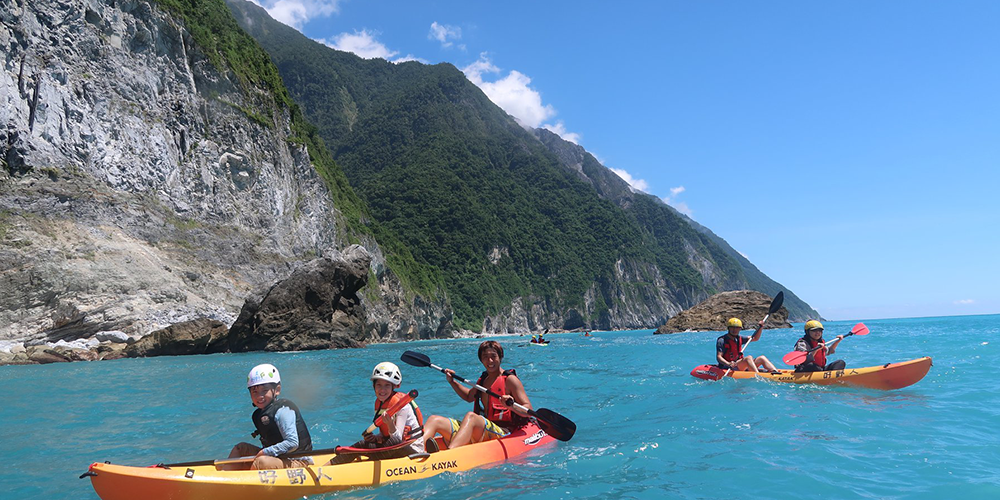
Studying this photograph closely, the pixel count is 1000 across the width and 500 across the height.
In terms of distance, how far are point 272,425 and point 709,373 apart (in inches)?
427

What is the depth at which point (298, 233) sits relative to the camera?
46.7m

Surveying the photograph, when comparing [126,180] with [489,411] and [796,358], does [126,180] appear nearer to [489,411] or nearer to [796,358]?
[489,411]

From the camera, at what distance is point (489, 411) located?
7879 mm

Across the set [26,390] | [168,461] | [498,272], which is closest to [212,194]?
[26,390]

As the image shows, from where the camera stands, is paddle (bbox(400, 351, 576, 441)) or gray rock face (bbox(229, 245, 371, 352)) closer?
paddle (bbox(400, 351, 576, 441))

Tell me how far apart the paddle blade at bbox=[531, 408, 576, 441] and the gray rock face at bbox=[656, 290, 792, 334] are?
177 ft

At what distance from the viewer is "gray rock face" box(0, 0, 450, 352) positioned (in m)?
28.5

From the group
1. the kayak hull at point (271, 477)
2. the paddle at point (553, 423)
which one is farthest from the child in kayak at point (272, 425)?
the paddle at point (553, 423)

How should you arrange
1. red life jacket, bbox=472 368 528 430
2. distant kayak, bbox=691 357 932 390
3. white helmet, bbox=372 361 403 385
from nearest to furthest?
white helmet, bbox=372 361 403 385
red life jacket, bbox=472 368 528 430
distant kayak, bbox=691 357 932 390

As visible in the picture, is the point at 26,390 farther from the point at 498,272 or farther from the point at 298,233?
the point at 498,272

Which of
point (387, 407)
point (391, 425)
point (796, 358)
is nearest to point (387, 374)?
point (387, 407)

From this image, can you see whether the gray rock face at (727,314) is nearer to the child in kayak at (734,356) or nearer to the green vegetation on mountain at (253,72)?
the green vegetation on mountain at (253,72)

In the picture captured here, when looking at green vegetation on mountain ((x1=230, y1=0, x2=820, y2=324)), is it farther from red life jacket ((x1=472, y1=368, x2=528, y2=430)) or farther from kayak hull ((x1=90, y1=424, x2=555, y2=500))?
kayak hull ((x1=90, y1=424, x2=555, y2=500))

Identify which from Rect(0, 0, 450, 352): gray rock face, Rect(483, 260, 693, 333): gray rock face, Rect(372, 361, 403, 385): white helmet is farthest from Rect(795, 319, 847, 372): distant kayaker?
Rect(483, 260, 693, 333): gray rock face
